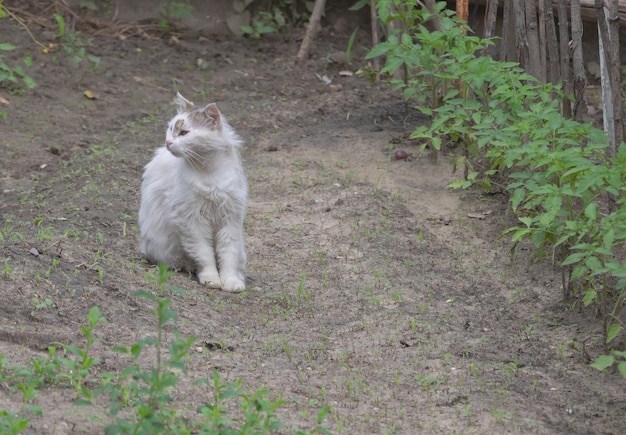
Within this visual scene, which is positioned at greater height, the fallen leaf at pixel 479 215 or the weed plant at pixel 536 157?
the weed plant at pixel 536 157

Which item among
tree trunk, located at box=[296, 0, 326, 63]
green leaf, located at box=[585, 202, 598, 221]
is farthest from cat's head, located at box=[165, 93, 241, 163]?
tree trunk, located at box=[296, 0, 326, 63]

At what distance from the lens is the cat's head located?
18.2 ft

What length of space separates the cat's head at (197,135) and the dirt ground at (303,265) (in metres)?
0.73

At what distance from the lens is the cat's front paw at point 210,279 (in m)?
5.68

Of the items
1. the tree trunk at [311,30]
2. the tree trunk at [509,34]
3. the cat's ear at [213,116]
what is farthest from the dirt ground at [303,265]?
the tree trunk at [509,34]

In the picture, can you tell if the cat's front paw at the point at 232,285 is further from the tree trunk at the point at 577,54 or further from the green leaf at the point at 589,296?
the tree trunk at the point at 577,54

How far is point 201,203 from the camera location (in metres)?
5.64

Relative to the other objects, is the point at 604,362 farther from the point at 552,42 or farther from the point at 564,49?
the point at 552,42

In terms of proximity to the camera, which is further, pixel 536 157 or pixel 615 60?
pixel 615 60

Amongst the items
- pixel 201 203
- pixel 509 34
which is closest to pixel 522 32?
pixel 509 34

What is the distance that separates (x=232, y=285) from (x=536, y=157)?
1843mm

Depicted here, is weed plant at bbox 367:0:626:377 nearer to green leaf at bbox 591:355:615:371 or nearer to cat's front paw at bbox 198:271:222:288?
green leaf at bbox 591:355:615:371

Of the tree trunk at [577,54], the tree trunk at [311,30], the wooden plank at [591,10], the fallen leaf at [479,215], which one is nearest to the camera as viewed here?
the tree trunk at [577,54]

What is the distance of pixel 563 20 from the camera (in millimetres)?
6324
